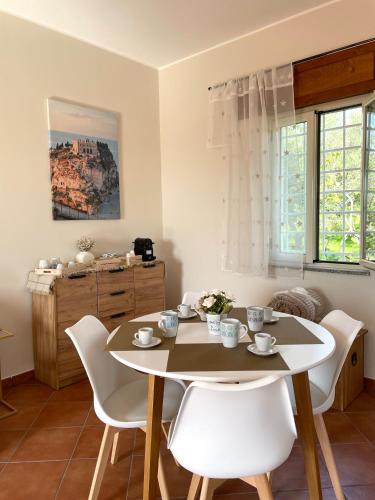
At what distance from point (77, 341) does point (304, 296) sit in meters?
1.76

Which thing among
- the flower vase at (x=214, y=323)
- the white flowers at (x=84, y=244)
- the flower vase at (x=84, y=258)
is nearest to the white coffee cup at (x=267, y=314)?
the flower vase at (x=214, y=323)

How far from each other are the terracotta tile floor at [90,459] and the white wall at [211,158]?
761 millimetres

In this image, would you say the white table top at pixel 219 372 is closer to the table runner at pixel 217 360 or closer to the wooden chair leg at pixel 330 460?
the table runner at pixel 217 360

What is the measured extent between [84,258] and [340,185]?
2.17 m

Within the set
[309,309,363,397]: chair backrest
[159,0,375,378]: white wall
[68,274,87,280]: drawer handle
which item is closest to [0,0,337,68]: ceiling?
[159,0,375,378]: white wall

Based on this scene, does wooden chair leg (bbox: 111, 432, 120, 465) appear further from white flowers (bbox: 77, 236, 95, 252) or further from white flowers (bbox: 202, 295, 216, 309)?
white flowers (bbox: 77, 236, 95, 252)

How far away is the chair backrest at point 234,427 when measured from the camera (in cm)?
115

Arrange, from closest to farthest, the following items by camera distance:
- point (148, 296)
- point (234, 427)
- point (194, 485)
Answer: point (234, 427) < point (194, 485) < point (148, 296)

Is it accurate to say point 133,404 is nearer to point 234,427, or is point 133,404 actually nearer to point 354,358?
point 234,427

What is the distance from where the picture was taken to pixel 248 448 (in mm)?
1202

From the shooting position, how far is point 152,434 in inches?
58.7

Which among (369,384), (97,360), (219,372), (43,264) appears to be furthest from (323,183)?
(43,264)

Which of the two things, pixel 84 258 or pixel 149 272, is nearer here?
pixel 84 258

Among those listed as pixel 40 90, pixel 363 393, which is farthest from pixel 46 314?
pixel 363 393
